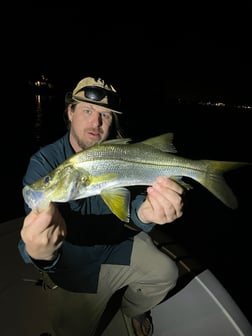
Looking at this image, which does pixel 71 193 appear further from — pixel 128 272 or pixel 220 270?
pixel 220 270

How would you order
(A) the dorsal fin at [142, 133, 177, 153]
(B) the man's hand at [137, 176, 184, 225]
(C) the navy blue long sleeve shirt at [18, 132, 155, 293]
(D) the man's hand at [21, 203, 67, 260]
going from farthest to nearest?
1. (C) the navy blue long sleeve shirt at [18, 132, 155, 293]
2. (A) the dorsal fin at [142, 133, 177, 153]
3. (B) the man's hand at [137, 176, 184, 225]
4. (D) the man's hand at [21, 203, 67, 260]

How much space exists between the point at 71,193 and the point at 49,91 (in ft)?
502

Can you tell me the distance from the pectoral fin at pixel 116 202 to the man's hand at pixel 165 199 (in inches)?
11.0

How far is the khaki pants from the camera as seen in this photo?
3.13 meters

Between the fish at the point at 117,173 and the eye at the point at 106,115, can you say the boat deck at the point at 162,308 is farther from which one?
the eye at the point at 106,115

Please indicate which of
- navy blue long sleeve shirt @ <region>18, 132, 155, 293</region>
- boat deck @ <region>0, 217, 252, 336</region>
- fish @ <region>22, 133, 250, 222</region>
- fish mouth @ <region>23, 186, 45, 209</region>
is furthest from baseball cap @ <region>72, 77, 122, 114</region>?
boat deck @ <region>0, 217, 252, 336</region>

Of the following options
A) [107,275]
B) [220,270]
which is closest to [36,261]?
[107,275]

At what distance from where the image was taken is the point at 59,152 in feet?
10.5

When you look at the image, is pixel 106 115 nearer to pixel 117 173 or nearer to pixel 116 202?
pixel 117 173

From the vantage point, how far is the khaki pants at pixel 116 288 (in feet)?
10.3

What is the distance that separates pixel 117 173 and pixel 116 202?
0.79 feet

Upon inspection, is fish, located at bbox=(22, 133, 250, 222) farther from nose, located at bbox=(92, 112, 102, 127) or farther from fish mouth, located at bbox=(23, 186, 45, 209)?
nose, located at bbox=(92, 112, 102, 127)

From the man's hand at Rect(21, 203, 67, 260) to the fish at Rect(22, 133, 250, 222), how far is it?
68 millimetres

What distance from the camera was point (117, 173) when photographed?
8.18 feet
